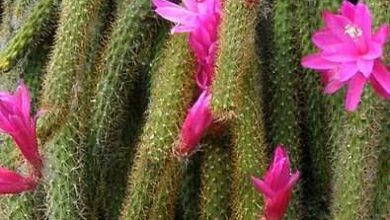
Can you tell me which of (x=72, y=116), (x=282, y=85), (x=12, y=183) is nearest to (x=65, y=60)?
(x=72, y=116)

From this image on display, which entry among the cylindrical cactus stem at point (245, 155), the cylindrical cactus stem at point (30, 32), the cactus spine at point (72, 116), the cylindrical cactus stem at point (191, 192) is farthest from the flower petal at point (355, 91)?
the cylindrical cactus stem at point (30, 32)

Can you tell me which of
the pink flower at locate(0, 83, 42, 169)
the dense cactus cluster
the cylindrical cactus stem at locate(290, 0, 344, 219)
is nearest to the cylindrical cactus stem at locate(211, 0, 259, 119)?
the dense cactus cluster

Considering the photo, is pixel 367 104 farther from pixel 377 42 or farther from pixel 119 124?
pixel 119 124

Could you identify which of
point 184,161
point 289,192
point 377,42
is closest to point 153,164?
point 184,161

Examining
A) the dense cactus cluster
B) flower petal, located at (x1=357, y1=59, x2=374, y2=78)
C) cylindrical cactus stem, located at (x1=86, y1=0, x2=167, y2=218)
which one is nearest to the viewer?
flower petal, located at (x1=357, y1=59, x2=374, y2=78)

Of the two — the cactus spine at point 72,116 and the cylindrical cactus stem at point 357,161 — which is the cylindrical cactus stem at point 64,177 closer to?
the cactus spine at point 72,116

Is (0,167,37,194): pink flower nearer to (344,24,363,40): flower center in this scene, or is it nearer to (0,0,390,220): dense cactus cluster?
(0,0,390,220): dense cactus cluster
